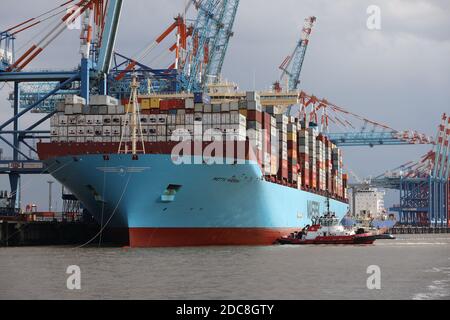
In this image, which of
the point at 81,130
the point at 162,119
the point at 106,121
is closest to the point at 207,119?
the point at 162,119

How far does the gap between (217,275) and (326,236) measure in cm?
3216

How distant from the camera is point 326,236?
6894cm

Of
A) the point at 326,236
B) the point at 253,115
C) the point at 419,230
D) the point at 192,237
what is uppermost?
the point at 253,115

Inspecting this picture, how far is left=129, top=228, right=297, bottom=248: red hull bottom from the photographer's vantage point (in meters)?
56.7

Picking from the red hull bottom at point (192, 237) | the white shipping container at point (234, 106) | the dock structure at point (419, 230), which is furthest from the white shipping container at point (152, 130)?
the dock structure at point (419, 230)

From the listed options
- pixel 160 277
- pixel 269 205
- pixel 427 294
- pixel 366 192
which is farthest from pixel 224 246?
pixel 366 192

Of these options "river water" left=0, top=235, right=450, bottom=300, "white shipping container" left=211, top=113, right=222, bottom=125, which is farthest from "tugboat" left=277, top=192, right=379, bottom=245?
"river water" left=0, top=235, right=450, bottom=300

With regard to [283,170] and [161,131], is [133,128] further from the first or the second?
[283,170]

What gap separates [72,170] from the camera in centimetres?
5853

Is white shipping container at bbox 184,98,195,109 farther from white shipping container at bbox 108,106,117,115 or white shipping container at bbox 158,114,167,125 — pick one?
white shipping container at bbox 108,106,117,115

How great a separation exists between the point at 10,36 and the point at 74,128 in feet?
81.3
